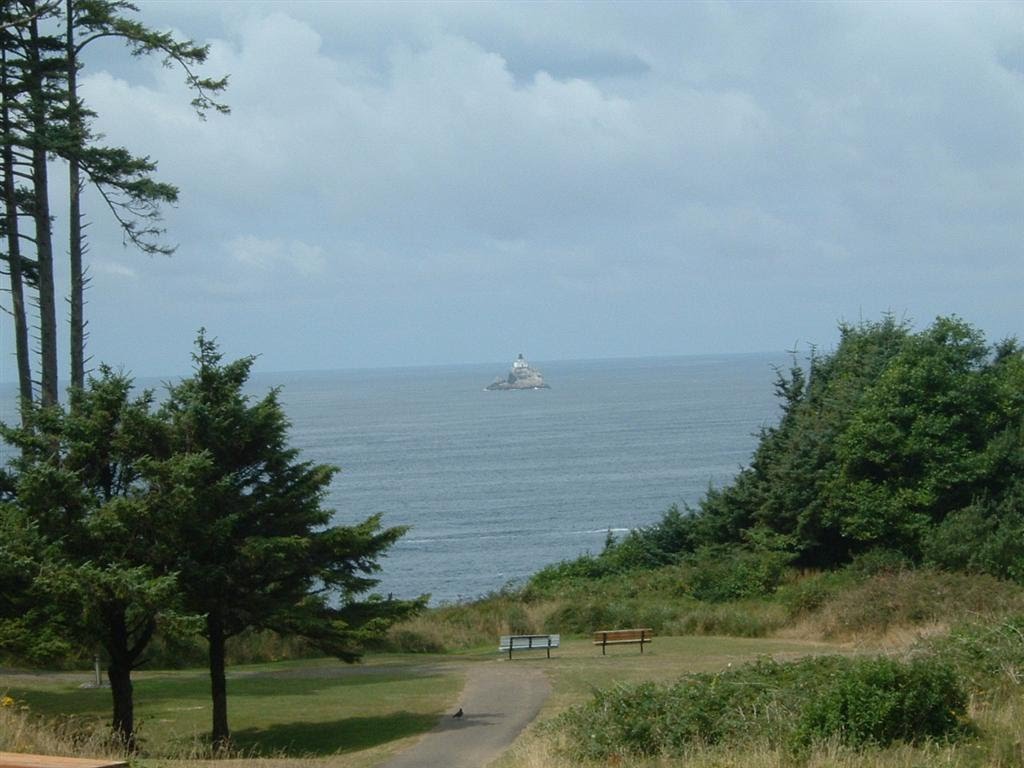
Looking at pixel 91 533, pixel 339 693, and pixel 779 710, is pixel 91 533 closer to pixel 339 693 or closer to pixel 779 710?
pixel 339 693

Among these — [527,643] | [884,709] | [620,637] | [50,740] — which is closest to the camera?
[884,709]

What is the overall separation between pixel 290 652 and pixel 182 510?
1312 centimetres

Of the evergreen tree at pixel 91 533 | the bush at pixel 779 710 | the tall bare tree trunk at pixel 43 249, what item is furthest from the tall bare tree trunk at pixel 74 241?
the bush at pixel 779 710

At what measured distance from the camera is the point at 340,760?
626 inches

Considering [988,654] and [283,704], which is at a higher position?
[988,654]

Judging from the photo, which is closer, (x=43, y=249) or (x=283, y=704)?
(x=283, y=704)

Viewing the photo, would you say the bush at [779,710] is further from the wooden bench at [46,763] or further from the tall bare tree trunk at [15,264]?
the tall bare tree trunk at [15,264]

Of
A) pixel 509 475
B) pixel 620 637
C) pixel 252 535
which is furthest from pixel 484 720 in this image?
pixel 509 475

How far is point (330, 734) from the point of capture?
1889cm

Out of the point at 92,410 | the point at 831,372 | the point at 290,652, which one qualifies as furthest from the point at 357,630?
the point at 831,372

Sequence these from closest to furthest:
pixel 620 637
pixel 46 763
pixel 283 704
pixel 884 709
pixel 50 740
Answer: pixel 46 763
pixel 884 709
pixel 50 740
pixel 283 704
pixel 620 637

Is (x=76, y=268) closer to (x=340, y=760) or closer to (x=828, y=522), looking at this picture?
(x=340, y=760)

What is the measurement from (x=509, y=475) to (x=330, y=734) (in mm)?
67725

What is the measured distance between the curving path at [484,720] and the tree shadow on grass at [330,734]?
556 mm
